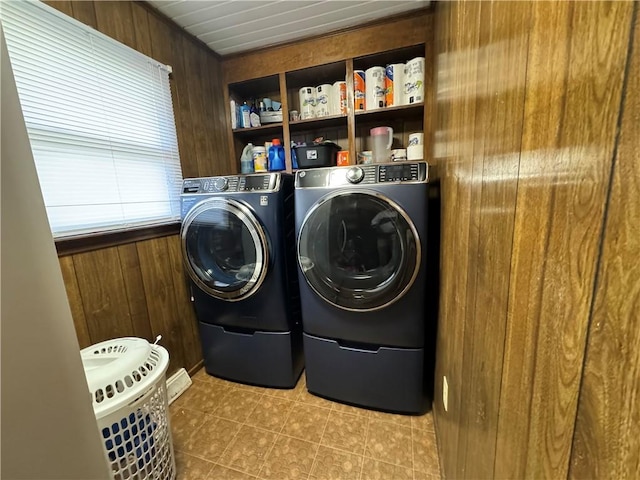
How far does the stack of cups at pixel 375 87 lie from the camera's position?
5.49 ft

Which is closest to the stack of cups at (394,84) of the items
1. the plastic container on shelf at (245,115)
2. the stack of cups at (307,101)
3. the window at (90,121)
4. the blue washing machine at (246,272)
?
the stack of cups at (307,101)

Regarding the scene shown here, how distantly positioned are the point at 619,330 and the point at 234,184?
4.63 ft

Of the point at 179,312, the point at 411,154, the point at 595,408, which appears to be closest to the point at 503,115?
the point at 595,408

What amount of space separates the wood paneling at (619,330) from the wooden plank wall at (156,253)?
155 cm

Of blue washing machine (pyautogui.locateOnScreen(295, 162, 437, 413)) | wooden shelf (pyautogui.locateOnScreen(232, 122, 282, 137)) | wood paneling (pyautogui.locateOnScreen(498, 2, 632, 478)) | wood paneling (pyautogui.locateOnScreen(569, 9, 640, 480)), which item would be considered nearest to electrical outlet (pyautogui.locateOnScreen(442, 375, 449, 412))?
blue washing machine (pyautogui.locateOnScreen(295, 162, 437, 413))

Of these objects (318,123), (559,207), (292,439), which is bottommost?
(292,439)

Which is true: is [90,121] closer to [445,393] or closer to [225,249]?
[225,249]

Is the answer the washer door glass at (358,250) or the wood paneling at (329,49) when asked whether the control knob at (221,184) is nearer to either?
the washer door glass at (358,250)

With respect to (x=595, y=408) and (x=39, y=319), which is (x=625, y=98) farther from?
(x=39, y=319)

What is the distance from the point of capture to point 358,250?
1.29 meters

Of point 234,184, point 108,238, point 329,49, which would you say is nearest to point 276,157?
point 234,184

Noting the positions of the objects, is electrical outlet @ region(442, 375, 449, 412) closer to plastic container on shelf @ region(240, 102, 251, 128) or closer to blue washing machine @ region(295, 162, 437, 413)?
blue washing machine @ region(295, 162, 437, 413)

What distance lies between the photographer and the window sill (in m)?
1.08

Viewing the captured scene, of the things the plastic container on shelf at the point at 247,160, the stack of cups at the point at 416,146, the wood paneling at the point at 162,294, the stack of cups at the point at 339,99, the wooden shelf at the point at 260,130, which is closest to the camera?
the wood paneling at the point at 162,294
